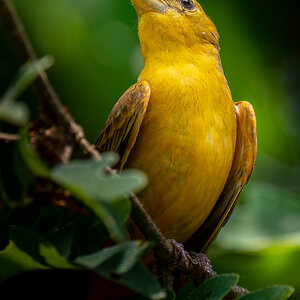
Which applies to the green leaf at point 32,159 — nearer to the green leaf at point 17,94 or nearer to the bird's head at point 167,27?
the green leaf at point 17,94

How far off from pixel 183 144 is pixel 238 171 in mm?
602

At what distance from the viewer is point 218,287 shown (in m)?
1.98

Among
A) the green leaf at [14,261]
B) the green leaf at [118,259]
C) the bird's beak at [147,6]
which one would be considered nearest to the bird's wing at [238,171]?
the bird's beak at [147,6]

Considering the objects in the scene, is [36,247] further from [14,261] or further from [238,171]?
[238,171]

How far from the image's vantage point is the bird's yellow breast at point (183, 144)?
302 centimetres

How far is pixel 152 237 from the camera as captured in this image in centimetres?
205

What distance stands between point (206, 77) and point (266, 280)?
4.81ft

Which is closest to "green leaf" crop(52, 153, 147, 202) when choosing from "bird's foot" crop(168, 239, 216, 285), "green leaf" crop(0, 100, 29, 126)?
"green leaf" crop(0, 100, 29, 126)

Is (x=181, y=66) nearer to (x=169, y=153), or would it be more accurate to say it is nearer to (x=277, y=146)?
(x=169, y=153)

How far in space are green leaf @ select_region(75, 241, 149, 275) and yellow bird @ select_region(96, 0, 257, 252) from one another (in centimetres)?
141

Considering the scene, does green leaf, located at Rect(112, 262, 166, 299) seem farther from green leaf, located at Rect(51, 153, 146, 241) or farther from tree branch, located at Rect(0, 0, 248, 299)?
green leaf, located at Rect(51, 153, 146, 241)

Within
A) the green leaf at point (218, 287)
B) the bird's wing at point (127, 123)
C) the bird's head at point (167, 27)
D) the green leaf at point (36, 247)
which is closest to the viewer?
the green leaf at point (36, 247)

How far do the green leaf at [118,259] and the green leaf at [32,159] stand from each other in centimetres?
34

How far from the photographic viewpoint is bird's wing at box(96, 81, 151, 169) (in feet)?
9.84
